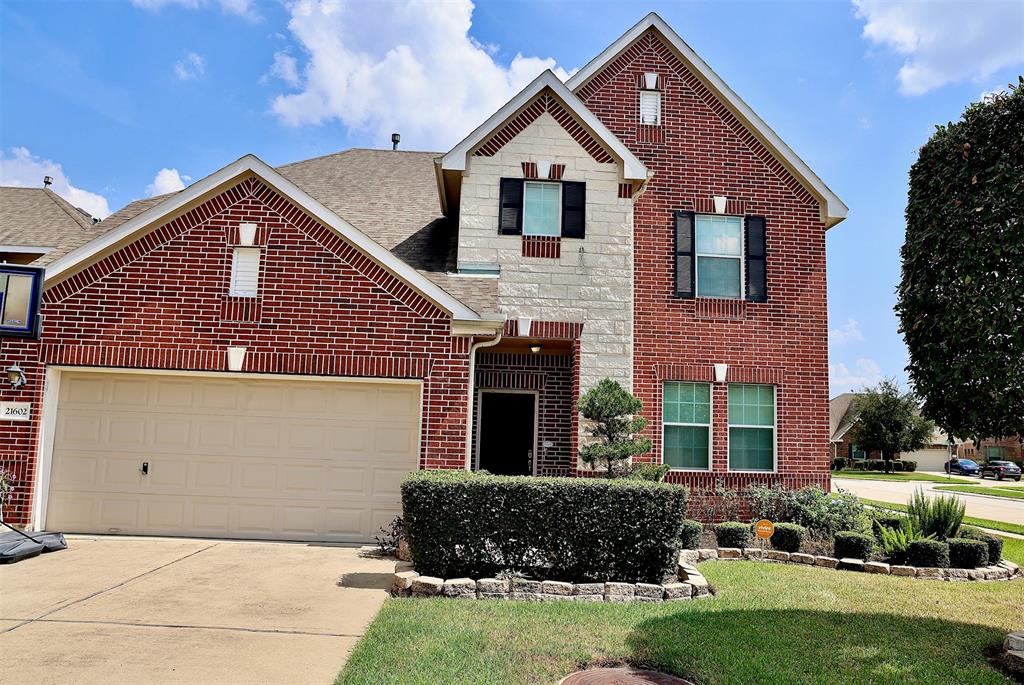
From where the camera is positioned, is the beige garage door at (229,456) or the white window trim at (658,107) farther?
the white window trim at (658,107)

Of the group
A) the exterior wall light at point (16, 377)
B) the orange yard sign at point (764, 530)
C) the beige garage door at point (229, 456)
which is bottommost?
the orange yard sign at point (764, 530)

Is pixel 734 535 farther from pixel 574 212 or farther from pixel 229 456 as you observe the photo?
pixel 229 456

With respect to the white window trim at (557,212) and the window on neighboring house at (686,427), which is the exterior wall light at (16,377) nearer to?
the white window trim at (557,212)

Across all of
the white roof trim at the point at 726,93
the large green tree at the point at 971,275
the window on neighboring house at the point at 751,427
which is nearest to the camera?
the large green tree at the point at 971,275

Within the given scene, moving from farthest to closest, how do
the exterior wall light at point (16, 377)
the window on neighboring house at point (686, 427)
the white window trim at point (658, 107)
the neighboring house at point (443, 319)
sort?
the white window trim at point (658, 107)
the window on neighboring house at point (686, 427)
the neighboring house at point (443, 319)
the exterior wall light at point (16, 377)

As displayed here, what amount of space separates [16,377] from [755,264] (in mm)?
12324

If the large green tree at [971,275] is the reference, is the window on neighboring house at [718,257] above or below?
above

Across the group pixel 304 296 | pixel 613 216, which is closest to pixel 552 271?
pixel 613 216

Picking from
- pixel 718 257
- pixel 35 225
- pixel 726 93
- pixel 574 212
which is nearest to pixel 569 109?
pixel 574 212

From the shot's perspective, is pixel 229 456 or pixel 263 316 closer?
pixel 263 316

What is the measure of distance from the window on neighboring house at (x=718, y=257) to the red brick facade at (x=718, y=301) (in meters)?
0.26

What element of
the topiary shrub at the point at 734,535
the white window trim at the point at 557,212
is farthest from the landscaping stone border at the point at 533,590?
the white window trim at the point at 557,212

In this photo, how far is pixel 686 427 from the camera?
45.3 ft

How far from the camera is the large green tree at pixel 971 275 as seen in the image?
596 centimetres
